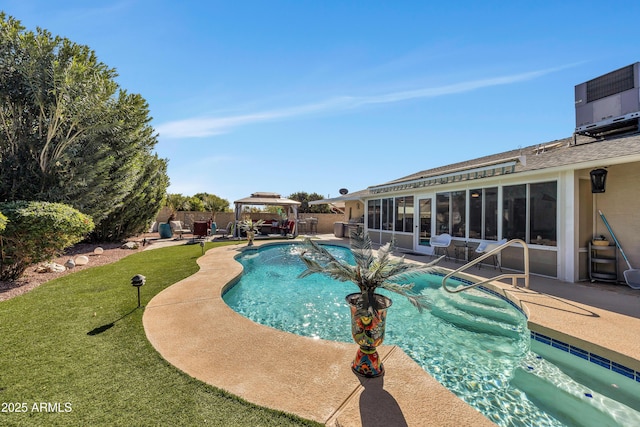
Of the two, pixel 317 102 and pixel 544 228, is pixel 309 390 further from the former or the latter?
pixel 317 102

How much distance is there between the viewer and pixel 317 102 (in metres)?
12.9

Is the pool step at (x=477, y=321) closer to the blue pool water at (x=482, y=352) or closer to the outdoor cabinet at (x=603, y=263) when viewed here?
the blue pool water at (x=482, y=352)

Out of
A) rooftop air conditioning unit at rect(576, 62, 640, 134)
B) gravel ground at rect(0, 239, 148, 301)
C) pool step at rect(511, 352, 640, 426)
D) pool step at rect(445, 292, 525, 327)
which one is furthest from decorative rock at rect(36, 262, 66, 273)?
rooftop air conditioning unit at rect(576, 62, 640, 134)

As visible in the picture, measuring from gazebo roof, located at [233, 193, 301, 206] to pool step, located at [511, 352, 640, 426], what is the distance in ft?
49.3

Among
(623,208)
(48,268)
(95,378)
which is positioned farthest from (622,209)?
(48,268)

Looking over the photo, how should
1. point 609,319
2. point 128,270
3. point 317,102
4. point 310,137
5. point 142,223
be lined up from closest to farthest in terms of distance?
1. point 609,319
2. point 128,270
3. point 317,102
4. point 142,223
5. point 310,137

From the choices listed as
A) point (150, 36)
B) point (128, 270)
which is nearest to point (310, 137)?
point (150, 36)

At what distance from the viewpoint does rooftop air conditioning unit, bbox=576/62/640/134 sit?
832cm

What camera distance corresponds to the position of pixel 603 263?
265 inches

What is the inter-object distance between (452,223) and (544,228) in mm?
3179

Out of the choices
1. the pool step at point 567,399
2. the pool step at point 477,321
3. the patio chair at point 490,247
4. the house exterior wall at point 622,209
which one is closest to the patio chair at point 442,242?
the patio chair at point 490,247

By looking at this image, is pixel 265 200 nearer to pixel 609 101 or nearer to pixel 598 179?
pixel 598 179

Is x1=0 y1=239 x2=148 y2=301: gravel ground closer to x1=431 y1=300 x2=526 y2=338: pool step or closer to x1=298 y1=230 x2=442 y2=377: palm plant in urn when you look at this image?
x1=298 y1=230 x2=442 y2=377: palm plant in urn

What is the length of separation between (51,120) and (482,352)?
1224cm
